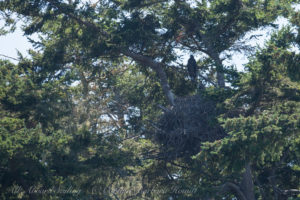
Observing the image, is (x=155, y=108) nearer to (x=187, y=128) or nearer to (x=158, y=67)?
(x=158, y=67)

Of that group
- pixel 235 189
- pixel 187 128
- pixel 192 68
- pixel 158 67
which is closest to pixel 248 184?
pixel 235 189

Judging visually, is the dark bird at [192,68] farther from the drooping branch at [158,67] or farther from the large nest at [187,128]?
the large nest at [187,128]

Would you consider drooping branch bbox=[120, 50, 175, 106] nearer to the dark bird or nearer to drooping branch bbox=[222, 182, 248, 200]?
the dark bird

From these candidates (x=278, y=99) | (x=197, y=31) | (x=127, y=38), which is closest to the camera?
(x=278, y=99)

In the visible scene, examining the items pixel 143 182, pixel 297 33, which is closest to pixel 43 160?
pixel 143 182

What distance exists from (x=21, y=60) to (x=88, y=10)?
9.32 feet

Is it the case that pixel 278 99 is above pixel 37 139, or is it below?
above

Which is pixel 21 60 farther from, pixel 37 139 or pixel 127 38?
pixel 37 139

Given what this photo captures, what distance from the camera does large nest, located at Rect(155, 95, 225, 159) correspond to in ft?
41.5

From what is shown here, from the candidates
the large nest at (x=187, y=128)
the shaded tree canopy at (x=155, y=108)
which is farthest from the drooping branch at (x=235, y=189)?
the large nest at (x=187, y=128)

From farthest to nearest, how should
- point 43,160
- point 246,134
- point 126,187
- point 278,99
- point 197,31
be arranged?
point 197,31 < point 126,187 < point 278,99 < point 43,160 < point 246,134

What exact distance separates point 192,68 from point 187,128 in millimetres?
3534

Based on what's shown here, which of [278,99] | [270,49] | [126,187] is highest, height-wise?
[270,49]

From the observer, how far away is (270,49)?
991cm
